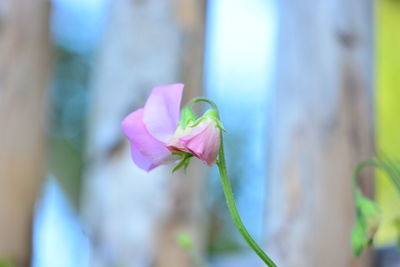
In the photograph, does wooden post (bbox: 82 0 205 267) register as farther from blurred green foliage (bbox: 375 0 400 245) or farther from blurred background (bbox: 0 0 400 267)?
blurred green foliage (bbox: 375 0 400 245)

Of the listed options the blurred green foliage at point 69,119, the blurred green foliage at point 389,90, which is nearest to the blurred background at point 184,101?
the blurred green foliage at point 389,90

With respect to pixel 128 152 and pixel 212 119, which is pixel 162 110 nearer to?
pixel 212 119

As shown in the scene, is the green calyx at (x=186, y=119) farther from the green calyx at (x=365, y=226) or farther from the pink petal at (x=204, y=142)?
the green calyx at (x=365, y=226)

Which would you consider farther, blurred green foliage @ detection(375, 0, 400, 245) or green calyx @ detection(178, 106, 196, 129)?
blurred green foliage @ detection(375, 0, 400, 245)

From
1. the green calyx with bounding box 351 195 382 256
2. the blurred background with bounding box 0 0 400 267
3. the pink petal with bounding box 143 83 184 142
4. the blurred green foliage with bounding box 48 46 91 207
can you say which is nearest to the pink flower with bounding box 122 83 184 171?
the pink petal with bounding box 143 83 184 142

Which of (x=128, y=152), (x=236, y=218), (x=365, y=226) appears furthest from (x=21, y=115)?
(x=236, y=218)

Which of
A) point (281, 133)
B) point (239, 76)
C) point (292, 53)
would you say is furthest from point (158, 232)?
point (239, 76)
